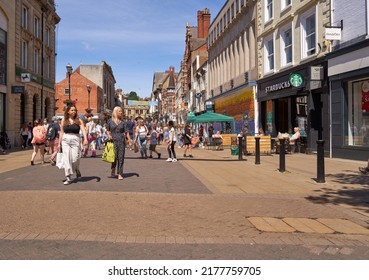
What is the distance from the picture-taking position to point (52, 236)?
467cm

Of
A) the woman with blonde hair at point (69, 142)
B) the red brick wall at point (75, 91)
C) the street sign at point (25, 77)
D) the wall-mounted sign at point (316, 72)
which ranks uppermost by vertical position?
the red brick wall at point (75, 91)

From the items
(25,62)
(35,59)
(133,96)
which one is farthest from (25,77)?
(133,96)

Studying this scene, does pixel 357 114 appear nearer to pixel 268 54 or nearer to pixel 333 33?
pixel 333 33

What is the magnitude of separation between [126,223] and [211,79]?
1447 inches

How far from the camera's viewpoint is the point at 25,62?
30.9 m

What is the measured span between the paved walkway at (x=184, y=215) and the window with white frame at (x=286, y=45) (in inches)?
481

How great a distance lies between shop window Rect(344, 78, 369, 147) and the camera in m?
14.6

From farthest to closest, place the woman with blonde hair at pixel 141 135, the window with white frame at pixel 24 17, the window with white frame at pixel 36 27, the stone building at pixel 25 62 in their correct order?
the window with white frame at pixel 36 27, the window with white frame at pixel 24 17, the stone building at pixel 25 62, the woman with blonde hair at pixel 141 135

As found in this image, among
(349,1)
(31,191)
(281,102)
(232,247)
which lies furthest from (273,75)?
(232,247)

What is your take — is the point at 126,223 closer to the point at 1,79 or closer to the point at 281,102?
the point at 281,102

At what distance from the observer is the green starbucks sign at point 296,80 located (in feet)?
60.4

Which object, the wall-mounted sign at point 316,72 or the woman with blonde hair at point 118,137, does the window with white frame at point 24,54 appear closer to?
the wall-mounted sign at point 316,72

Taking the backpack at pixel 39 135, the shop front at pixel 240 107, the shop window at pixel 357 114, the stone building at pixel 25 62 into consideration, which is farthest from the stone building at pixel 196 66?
the backpack at pixel 39 135

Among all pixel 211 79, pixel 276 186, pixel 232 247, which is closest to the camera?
pixel 232 247
